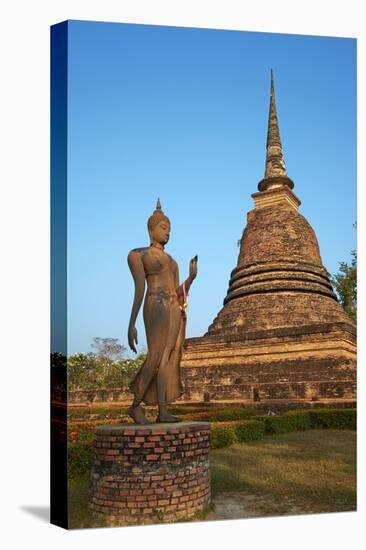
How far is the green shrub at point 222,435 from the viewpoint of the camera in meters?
11.6

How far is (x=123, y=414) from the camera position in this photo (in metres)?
17.8

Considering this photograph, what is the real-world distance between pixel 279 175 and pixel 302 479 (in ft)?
54.9

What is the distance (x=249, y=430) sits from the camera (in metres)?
12.7

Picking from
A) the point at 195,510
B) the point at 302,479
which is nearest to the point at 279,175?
the point at 302,479

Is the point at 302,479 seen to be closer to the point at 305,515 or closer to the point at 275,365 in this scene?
the point at 305,515

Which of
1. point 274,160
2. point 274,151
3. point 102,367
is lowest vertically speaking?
point 102,367

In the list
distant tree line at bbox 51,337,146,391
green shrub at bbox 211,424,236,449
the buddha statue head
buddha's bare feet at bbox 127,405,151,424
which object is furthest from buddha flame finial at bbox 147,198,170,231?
distant tree line at bbox 51,337,146,391

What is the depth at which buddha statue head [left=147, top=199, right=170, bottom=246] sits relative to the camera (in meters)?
7.48

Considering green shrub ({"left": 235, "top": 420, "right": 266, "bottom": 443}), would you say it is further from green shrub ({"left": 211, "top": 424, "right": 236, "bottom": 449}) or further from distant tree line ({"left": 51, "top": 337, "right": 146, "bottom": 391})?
distant tree line ({"left": 51, "top": 337, "right": 146, "bottom": 391})

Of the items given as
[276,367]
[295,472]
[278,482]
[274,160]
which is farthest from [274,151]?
[278,482]

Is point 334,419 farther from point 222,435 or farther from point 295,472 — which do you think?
point 295,472

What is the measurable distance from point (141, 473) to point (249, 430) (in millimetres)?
6445

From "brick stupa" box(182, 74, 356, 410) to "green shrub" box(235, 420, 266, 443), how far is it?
2.79m

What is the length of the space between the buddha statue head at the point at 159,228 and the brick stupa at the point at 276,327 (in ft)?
31.0
